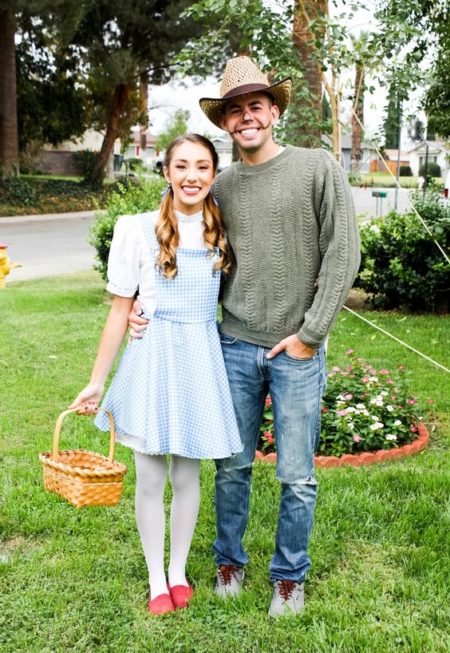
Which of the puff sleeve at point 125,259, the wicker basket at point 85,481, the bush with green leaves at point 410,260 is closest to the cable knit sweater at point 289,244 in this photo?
the puff sleeve at point 125,259

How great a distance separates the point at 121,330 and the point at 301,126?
10.4 ft

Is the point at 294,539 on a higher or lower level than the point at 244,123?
lower

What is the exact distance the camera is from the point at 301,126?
5453 mm

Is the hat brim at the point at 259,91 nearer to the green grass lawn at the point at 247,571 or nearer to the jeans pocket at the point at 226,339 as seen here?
the jeans pocket at the point at 226,339

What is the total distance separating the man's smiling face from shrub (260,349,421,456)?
2.28 m

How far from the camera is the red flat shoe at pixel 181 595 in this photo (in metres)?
2.89

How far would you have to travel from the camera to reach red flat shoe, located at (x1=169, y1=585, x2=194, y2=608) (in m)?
2.89

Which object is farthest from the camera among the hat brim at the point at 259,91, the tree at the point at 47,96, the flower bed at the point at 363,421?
the tree at the point at 47,96

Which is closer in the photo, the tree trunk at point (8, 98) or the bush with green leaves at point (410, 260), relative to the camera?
the bush with green leaves at point (410, 260)

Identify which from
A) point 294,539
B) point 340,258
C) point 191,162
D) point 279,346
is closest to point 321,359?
point 279,346

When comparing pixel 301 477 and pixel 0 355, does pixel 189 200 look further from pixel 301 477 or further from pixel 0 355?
pixel 0 355

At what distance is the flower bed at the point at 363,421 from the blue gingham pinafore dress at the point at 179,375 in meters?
1.81

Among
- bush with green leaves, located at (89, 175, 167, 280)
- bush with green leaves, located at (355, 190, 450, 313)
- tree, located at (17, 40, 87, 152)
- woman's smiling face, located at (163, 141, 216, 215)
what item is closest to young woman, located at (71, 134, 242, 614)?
woman's smiling face, located at (163, 141, 216, 215)

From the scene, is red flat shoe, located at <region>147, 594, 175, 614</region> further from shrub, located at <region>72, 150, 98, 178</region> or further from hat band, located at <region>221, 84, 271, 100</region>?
shrub, located at <region>72, 150, 98, 178</region>
